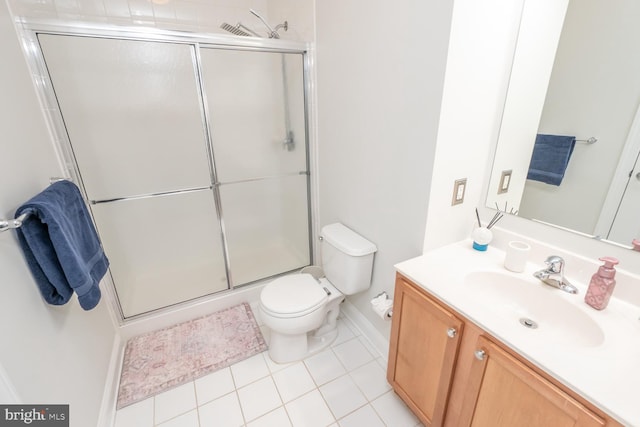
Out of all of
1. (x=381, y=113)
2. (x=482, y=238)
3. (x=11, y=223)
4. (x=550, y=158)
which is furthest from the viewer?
(x=381, y=113)

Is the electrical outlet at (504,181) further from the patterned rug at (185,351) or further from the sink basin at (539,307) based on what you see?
the patterned rug at (185,351)

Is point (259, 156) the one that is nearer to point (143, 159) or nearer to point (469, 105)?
point (143, 159)

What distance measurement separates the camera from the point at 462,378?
99 cm

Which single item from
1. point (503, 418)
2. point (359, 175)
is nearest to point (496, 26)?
point (359, 175)

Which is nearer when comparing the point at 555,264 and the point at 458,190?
the point at 555,264

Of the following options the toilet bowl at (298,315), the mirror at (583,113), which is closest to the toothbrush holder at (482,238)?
the mirror at (583,113)

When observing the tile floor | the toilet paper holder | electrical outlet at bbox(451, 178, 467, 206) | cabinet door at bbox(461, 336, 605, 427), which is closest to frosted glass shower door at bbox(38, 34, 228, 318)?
the tile floor

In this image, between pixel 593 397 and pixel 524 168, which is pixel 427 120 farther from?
pixel 593 397

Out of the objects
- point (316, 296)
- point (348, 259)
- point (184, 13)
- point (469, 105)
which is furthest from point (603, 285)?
point (184, 13)

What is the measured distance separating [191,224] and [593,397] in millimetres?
2502

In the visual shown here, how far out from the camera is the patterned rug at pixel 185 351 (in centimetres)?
158

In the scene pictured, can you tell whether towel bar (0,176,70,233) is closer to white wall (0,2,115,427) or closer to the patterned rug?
white wall (0,2,115,427)

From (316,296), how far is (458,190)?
3.15 feet

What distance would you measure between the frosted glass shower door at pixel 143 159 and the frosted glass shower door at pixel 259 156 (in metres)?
0.16
